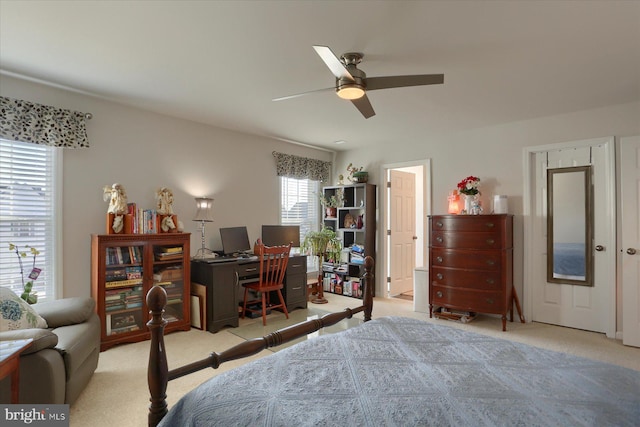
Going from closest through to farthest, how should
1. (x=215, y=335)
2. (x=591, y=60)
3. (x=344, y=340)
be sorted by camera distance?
(x=344, y=340), (x=591, y=60), (x=215, y=335)

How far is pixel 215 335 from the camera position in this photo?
145 inches

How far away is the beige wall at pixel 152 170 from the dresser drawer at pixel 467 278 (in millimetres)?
2506

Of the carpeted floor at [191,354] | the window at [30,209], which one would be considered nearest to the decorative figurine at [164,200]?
the window at [30,209]

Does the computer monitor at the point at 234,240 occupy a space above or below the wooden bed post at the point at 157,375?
above

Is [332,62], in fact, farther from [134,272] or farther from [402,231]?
[402,231]

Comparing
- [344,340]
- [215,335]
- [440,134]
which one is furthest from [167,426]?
[440,134]

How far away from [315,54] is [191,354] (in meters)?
2.79

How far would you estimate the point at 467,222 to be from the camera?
13.6 feet

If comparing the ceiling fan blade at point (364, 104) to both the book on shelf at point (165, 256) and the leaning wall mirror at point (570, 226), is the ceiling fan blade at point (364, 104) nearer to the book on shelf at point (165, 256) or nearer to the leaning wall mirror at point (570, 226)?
the book on shelf at point (165, 256)

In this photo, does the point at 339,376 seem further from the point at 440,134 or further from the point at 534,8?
the point at 440,134

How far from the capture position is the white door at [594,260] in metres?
3.71

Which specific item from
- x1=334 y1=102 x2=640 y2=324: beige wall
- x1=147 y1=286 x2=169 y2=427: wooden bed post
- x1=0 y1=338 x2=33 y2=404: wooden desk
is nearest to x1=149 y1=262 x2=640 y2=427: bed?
x1=147 y1=286 x2=169 y2=427: wooden bed post

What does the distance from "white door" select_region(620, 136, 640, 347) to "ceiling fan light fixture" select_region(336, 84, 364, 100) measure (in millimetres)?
3064

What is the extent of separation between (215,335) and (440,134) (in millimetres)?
3947
